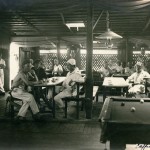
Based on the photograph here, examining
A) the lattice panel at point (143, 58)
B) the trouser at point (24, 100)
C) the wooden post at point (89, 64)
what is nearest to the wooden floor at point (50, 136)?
the trouser at point (24, 100)

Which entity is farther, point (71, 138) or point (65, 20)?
point (65, 20)

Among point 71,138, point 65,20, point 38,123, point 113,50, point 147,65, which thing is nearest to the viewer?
point 71,138

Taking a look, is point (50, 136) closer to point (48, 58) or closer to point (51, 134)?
point (51, 134)

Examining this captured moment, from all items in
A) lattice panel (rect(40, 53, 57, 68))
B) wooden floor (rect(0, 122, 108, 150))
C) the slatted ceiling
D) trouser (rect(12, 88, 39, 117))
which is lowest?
wooden floor (rect(0, 122, 108, 150))

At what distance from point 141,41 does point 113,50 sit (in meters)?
4.38

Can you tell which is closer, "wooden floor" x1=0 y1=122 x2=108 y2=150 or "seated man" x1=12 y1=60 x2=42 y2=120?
"wooden floor" x1=0 y1=122 x2=108 y2=150

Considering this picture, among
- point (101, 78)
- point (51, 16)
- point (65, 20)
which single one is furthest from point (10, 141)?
point (101, 78)

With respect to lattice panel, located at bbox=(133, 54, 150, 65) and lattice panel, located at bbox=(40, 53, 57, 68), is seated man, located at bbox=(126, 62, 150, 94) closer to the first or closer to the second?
lattice panel, located at bbox=(133, 54, 150, 65)

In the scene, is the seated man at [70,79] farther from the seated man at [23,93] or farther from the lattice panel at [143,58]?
the lattice panel at [143,58]

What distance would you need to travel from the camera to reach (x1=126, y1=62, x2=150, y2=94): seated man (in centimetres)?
787

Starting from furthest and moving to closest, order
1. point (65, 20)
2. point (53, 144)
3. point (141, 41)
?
1. point (141, 41)
2. point (65, 20)
3. point (53, 144)

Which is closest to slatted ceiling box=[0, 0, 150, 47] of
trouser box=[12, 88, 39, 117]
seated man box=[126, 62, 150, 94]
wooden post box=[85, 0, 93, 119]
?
wooden post box=[85, 0, 93, 119]

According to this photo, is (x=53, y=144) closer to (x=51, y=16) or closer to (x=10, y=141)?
(x=10, y=141)

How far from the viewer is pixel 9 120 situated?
635 centimetres
